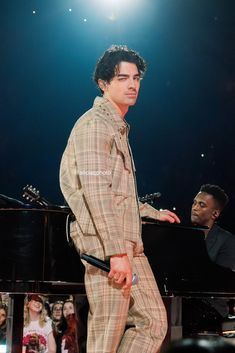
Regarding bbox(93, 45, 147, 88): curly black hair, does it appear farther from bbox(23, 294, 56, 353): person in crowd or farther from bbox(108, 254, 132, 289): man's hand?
bbox(23, 294, 56, 353): person in crowd

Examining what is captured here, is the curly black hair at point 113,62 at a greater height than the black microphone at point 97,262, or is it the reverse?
the curly black hair at point 113,62

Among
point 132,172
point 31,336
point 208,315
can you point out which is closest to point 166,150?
point 31,336

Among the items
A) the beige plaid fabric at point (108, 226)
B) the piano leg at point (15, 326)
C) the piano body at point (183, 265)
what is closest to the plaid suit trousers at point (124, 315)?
the beige plaid fabric at point (108, 226)

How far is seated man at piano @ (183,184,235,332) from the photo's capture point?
4.71 meters

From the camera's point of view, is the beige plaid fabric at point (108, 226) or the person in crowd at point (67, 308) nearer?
the beige plaid fabric at point (108, 226)

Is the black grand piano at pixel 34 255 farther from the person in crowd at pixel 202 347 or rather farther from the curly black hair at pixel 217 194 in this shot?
the person in crowd at pixel 202 347

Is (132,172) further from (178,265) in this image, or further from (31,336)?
(31,336)

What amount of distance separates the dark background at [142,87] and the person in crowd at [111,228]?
6.08m

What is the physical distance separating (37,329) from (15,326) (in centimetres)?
300

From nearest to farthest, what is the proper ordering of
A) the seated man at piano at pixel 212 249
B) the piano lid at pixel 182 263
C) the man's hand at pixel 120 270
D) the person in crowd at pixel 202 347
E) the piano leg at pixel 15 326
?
the person in crowd at pixel 202 347, the man's hand at pixel 120 270, the piano leg at pixel 15 326, the piano lid at pixel 182 263, the seated man at piano at pixel 212 249

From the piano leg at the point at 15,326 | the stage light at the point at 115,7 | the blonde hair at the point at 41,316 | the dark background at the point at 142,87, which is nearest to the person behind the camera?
the piano leg at the point at 15,326

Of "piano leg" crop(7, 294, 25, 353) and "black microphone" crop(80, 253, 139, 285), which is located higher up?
"black microphone" crop(80, 253, 139, 285)

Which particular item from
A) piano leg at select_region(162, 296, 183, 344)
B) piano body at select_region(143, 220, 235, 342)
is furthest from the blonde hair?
piano body at select_region(143, 220, 235, 342)

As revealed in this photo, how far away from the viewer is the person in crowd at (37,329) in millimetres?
6387
